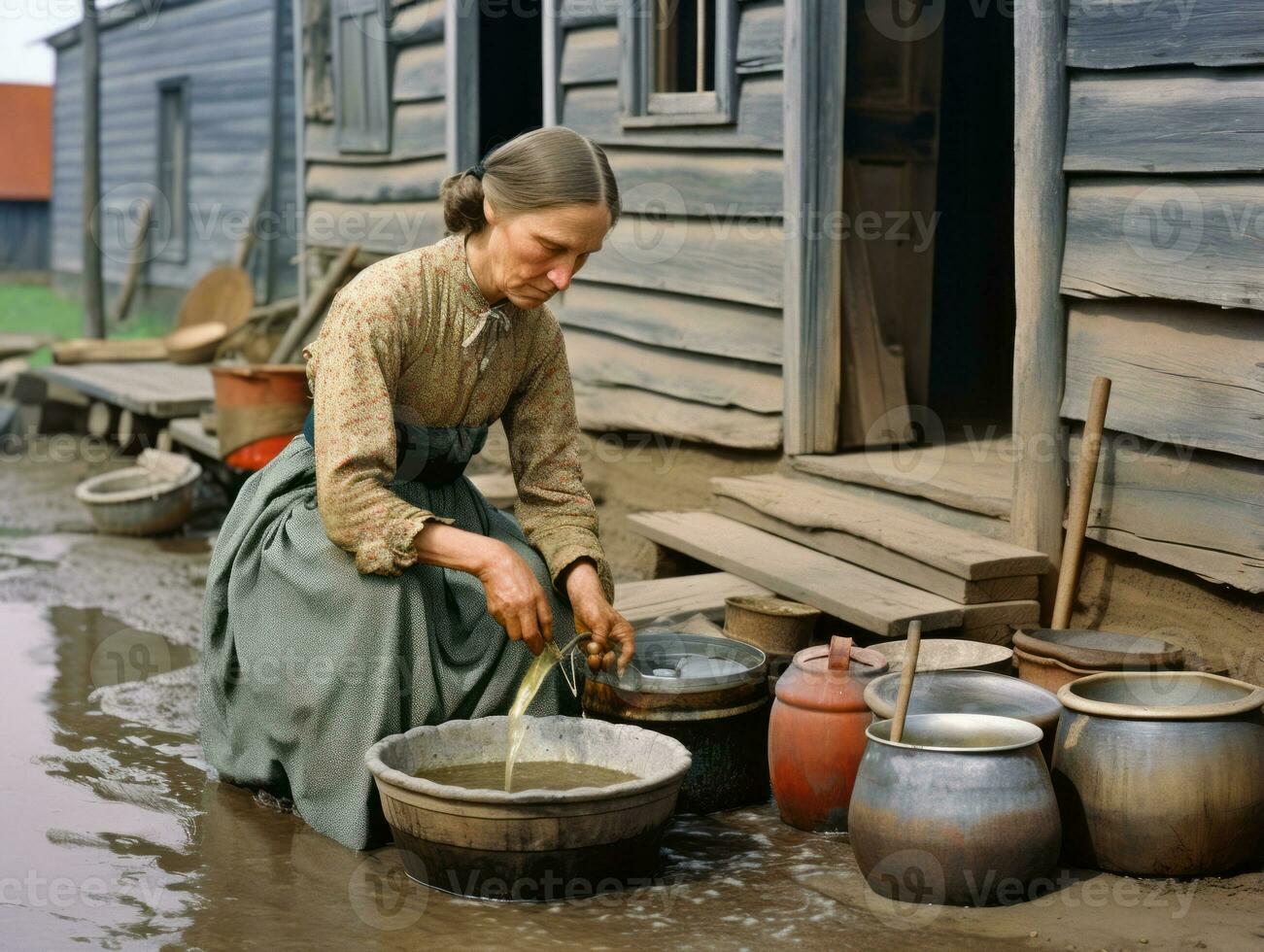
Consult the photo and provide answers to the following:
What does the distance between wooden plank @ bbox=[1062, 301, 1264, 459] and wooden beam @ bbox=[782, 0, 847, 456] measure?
1263mm

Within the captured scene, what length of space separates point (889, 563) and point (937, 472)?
0.71m

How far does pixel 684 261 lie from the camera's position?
6547 mm

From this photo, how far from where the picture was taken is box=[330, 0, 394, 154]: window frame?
29.7ft

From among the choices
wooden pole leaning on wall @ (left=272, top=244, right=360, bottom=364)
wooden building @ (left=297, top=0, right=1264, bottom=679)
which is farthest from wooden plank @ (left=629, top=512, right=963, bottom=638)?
wooden pole leaning on wall @ (left=272, top=244, right=360, bottom=364)

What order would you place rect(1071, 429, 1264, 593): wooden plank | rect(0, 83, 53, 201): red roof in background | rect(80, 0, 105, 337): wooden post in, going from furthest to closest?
rect(0, 83, 53, 201): red roof in background, rect(80, 0, 105, 337): wooden post, rect(1071, 429, 1264, 593): wooden plank

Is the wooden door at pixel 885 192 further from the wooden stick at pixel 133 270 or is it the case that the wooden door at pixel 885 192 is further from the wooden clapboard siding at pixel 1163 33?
the wooden stick at pixel 133 270

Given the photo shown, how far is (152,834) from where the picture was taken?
3.77 m

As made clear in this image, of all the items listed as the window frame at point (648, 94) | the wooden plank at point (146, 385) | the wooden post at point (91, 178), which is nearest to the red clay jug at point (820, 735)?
the window frame at point (648, 94)

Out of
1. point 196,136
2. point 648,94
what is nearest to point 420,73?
point 648,94

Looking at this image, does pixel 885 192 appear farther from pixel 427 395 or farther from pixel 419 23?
pixel 419 23

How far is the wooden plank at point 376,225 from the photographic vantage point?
8.78 meters

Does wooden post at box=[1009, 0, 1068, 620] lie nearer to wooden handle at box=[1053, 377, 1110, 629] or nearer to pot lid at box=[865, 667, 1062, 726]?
wooden handle at box=[1053, 377, 1110, 629]

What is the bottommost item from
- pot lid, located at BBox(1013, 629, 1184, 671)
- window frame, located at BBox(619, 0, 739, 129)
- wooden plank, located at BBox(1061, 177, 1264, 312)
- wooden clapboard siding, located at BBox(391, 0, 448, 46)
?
pot lid, located at BBox(1013, 629, 1184, 671)

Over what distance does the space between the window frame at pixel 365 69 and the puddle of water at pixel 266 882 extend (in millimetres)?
5471
